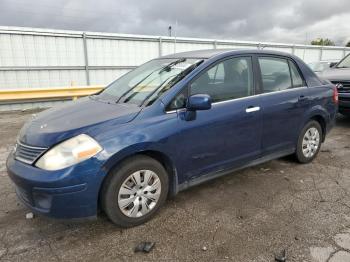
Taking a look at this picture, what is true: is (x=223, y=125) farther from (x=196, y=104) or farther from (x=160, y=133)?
(x=160, y=133)

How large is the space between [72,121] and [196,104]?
1217mm

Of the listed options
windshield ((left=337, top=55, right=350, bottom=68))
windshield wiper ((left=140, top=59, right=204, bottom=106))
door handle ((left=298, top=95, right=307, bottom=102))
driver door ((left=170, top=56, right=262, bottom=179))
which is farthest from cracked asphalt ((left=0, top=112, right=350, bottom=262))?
windshield ((left=337, top=55, right=350, bottom=68))

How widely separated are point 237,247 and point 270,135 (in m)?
1.77

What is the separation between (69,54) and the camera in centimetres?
1109

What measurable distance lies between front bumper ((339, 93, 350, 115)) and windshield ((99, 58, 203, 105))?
4822 mm

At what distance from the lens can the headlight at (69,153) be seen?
2.63m

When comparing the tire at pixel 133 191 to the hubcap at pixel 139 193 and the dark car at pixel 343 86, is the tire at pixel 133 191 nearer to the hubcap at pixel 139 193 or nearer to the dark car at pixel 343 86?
the hubcap at pixel 139 193

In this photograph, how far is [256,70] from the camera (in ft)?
12.8

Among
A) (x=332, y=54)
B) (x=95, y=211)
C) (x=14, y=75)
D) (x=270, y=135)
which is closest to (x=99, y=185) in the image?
(x=95, y=211)

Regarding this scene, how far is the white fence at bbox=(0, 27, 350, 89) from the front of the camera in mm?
10117

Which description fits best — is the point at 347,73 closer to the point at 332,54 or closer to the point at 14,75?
the point at 14,75

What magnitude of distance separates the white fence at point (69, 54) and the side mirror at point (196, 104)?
7.92m

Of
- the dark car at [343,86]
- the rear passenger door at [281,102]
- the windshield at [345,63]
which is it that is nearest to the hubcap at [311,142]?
the rear passenger door at [281,102]

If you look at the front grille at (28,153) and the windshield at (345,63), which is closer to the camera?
the front grille at (28,153)
